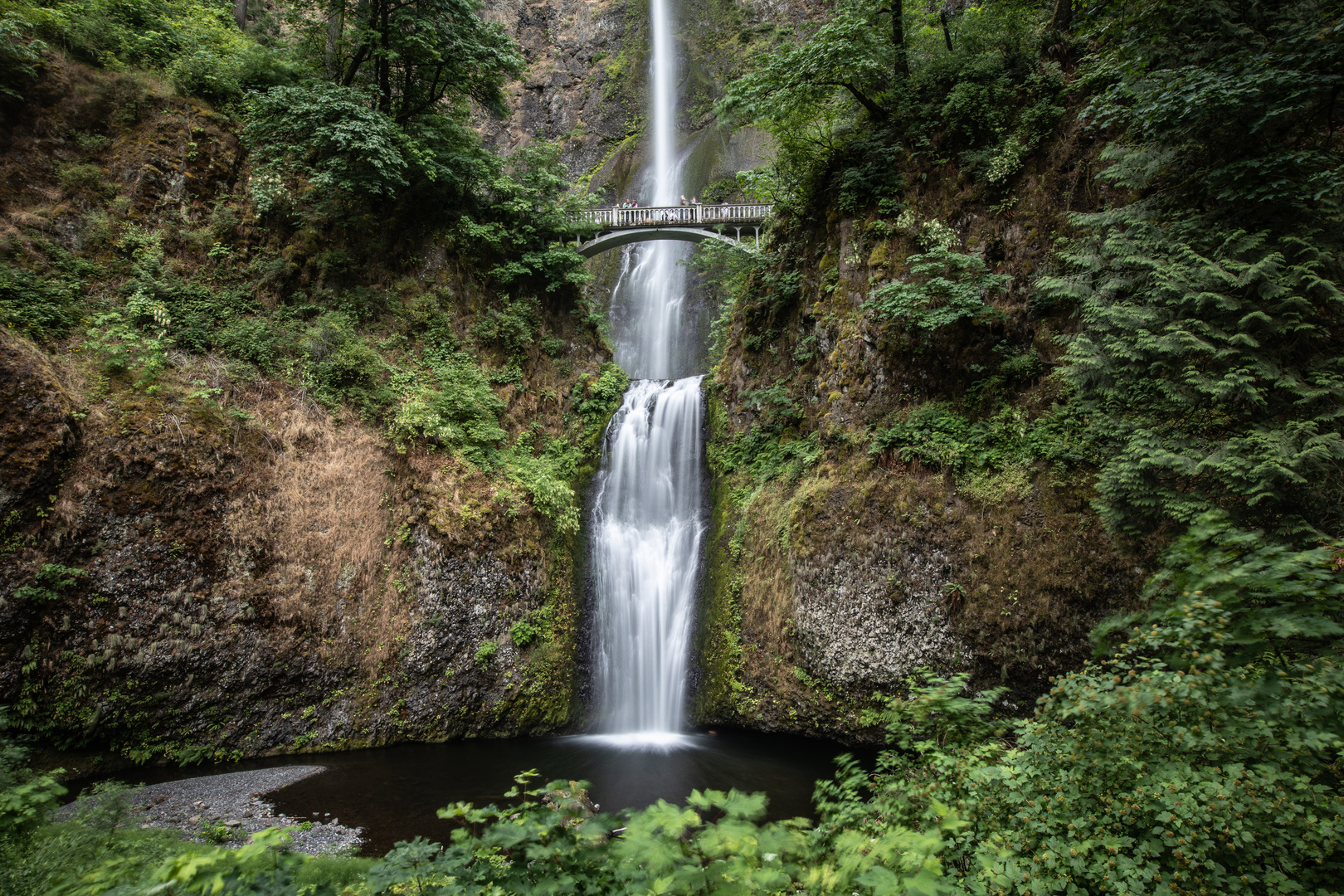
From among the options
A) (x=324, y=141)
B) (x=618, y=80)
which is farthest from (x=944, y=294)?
(x=618, y=80)

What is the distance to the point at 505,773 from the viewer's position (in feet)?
27.6

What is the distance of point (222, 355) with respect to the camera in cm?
991

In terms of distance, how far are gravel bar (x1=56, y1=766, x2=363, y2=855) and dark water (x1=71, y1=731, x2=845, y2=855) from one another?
20cm

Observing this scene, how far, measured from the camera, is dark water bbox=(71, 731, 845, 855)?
7062mm

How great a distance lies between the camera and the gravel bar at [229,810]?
619 cm

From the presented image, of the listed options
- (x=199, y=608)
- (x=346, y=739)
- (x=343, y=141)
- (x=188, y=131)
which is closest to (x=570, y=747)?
(x=346, y=739)

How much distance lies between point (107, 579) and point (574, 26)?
120 ft

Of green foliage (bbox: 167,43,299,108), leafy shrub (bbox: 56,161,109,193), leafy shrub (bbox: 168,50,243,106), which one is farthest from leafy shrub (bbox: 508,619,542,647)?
leafy shrub (bbox: 168,50,243,106)

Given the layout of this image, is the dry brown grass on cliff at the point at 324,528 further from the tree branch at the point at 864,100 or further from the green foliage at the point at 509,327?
the tree branch at the point at 864,100

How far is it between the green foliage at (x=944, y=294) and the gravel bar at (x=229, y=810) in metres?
10.0

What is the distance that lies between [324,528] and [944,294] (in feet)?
35.9

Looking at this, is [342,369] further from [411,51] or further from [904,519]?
[904,519]

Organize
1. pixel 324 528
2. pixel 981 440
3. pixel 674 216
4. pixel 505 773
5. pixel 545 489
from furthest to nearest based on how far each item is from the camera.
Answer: pixel 674 216, pixel 545 489, pixel 324 528, pixel 505 773, pixel 981 440

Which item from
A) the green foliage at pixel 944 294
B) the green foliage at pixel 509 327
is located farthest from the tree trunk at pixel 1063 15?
the green foliage at pixel 509 327
